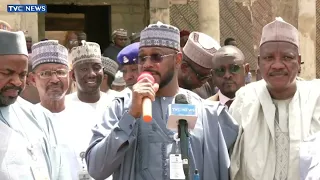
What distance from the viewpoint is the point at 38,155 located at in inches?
164

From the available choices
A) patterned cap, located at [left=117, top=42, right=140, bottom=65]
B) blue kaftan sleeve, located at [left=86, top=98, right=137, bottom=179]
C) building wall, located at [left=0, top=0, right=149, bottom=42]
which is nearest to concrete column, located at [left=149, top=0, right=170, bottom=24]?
building wall, located at [left=0, top=0, right=149, bottom=42]

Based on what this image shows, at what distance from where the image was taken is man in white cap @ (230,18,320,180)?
4.25 meters

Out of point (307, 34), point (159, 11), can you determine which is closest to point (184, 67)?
point (159, 11)

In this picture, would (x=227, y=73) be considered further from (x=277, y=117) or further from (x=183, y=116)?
(x=183, y=116)

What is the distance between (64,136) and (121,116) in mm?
1350

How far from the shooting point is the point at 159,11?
13375 mm

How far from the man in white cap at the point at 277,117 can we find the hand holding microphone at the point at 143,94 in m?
0.83

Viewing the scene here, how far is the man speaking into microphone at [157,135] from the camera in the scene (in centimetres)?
398

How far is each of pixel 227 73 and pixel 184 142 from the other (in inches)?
88.9

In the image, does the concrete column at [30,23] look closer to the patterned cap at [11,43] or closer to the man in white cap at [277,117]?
the patterned cap at [11,43]

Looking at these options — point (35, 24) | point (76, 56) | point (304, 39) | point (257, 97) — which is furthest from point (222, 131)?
point (304, 39)

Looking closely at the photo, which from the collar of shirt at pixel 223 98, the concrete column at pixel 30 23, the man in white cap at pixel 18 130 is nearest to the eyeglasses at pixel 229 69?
the collar of shirt at pixel 223 98

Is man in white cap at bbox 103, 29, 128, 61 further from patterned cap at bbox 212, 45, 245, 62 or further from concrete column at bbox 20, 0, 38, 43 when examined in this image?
patterned cap at bbox 212, 45, 245, 62

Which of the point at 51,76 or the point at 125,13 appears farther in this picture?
the point at 125,13
